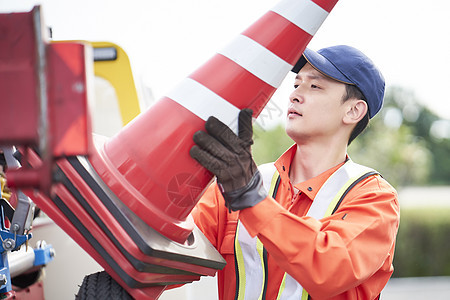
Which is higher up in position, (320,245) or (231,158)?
(231,158)

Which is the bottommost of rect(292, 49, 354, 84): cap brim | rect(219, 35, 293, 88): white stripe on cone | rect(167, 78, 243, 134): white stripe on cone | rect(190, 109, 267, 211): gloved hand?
rect(190, 109, 267, 211): gloved hand

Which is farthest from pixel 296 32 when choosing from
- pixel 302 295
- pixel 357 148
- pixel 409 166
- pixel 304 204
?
pixel 409 166

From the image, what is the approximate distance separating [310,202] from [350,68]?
0.61 m

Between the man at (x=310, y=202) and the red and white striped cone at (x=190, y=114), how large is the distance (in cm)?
6

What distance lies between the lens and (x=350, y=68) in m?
2.10

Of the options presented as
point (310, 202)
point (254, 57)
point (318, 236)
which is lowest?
point (310, 202)

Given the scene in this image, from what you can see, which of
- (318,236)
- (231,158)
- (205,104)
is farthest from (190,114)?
(318,236)

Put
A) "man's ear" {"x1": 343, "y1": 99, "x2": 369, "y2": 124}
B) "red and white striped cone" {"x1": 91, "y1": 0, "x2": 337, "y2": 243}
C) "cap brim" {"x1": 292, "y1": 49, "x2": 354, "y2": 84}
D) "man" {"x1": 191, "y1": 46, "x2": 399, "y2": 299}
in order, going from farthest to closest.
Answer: "man's ear" {"x1": 343, "y1": 99, "x2": 369, "y2": 124} < "cap brim" {"x1": 292, "y1": 49, "x2": 354, "y2": 84} < "man" {"x1": 191, "y1": 46, "x2": 399, "y2": 299} < "red and white striped cone" {"x1": 91, "y1": 0, "x2": 337, "y2": 243}

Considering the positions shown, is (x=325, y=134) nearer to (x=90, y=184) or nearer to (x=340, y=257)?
(x=340, y=257)

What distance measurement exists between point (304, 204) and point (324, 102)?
45 centimetres

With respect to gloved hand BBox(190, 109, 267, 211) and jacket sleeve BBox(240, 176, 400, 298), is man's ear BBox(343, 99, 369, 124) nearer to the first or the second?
jacket sleeve BBox(240, 176, 400, 298)

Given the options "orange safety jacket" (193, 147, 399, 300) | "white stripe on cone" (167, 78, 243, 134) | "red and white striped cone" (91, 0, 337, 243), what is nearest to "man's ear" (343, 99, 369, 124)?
"orange safety jacket" (193, 147, 399, 300)

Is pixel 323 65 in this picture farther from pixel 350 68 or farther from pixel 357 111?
pixel 357 111

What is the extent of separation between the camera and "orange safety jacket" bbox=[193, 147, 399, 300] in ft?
5.07
